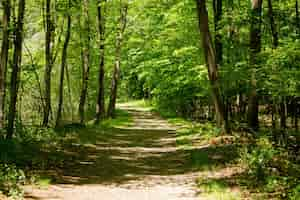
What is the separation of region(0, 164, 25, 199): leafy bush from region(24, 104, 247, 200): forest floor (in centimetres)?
24

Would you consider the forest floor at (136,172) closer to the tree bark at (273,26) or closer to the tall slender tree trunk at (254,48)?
the tall slender tree trunk at (254,48)

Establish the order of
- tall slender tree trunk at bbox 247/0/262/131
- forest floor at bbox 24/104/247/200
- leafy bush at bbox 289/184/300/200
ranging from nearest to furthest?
leafy bush at bbox 289/184/300/200, forest floor at bbox 24/104/247/200, tall slender tree trunk at bbox 247/0/262/131

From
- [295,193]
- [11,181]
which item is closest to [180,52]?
[11,181]

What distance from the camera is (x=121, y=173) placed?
1283 cm

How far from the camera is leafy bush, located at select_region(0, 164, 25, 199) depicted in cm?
906

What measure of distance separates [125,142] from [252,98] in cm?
543

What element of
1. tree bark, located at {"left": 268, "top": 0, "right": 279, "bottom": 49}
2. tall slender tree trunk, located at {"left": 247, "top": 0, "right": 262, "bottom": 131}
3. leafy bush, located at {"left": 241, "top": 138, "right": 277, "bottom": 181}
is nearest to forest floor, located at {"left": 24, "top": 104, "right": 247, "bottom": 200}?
leafy bush, located at {"left": 241, "top": 138, "right": 277, "bottom": 181}

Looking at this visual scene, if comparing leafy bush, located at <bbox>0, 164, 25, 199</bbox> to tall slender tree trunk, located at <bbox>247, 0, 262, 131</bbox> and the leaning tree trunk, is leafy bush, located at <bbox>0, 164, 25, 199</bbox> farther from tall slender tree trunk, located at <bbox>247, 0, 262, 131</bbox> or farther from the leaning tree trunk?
the leaning tree trunk

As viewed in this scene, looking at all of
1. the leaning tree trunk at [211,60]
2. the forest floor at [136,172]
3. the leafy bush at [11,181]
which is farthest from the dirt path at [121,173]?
the leaning tree trunk at [211,60]

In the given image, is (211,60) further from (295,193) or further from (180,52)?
(295,193)

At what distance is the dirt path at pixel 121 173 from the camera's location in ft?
32.8

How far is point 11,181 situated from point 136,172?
3.84 meters

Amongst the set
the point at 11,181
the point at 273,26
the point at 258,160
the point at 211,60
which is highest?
the point at 273,26

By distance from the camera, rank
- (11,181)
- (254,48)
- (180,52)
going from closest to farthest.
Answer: (11,181) < (254,48) < (180,52)
